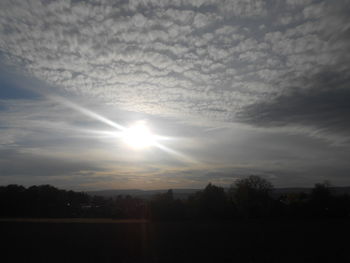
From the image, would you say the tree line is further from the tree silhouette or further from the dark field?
the dark field

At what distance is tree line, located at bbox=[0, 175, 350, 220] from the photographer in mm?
55281

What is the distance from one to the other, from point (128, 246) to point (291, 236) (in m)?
18.5

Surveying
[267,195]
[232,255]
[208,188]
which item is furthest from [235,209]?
[232,255]

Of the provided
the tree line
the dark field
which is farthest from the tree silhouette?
the dark field

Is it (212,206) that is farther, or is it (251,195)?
(251,195)

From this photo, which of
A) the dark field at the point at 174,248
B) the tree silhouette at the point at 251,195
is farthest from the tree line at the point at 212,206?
the dark field at the point at 174,248

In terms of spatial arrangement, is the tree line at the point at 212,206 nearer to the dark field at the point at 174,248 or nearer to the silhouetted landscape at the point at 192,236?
the silhouetted landscape at the point at 192,236

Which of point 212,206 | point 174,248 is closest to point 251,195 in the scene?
point 212,206

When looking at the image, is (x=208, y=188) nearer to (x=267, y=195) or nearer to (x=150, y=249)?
(x=267, y=195)

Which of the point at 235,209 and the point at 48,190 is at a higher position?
the point at 48,190

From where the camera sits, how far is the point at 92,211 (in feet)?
206

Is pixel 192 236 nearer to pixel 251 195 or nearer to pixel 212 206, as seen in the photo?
pixel 212 206

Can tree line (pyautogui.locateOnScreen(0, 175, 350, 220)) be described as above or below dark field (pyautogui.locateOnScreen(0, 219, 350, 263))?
above

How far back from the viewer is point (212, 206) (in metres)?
57.9
